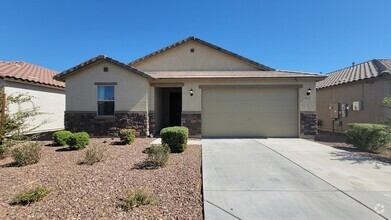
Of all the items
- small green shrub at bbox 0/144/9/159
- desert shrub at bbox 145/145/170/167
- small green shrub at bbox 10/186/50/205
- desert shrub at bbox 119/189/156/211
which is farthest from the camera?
small green shrub at bbox 0/144/9/159

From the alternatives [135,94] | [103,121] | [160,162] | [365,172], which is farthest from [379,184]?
[103,121]

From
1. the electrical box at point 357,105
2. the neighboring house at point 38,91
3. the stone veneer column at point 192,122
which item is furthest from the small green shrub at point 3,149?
the electrical box at point 357,105

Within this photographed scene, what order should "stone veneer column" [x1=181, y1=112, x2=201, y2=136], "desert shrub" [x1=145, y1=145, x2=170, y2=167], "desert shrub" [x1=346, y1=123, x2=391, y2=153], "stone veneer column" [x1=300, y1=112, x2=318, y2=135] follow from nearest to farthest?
1. "desert shrub" [x1=145, y1=145, x2=170, y2=167]
2. "desert shrub" [x1=346, y1=123, x2=391, y2=153]
3. "stone veneer column" [x1=300, y1=112, x2=318, y2=135]
4. "stone veneer column" [x1=181, y1=112, x2=201, y2=136]

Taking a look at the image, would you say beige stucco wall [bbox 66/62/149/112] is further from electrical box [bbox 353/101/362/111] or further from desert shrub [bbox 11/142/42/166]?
electrical box [bbox 353/101/362/111]

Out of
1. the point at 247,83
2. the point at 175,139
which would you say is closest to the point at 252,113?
the point at 247,83

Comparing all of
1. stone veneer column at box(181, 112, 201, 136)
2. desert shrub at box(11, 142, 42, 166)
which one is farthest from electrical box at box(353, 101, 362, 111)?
desert shrub at box(11, 142, 42, 166)

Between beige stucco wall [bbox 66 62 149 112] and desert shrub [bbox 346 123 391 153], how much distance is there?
9.78 m

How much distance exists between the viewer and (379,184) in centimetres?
535

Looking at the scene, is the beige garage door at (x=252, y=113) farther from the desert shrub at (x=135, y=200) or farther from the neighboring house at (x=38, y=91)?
the desert shrub at (x=135, y=200)

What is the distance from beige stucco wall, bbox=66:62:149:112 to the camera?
12539 millimetres

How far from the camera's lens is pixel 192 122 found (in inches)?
510

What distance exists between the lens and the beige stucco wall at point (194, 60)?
16.0m

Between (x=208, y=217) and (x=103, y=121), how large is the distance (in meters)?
10.2

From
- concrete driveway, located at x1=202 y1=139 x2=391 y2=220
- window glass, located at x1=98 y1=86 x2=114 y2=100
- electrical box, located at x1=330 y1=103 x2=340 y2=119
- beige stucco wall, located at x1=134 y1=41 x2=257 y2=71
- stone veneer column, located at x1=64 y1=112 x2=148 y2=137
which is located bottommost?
concrete driveway, located at x1=202 y1=139 x2=391 y2=220
